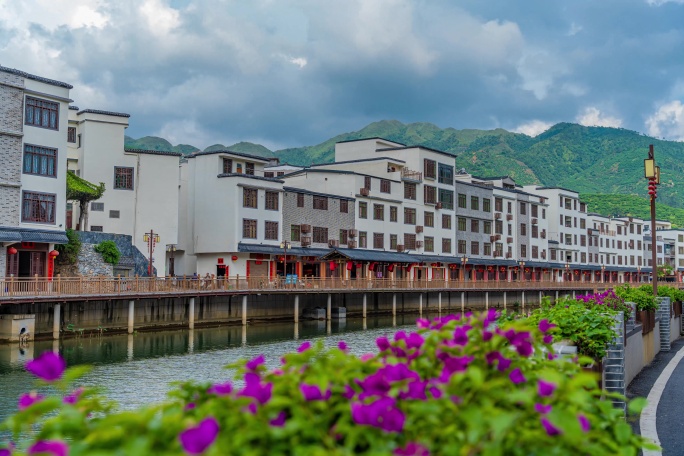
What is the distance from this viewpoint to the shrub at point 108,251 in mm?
46438

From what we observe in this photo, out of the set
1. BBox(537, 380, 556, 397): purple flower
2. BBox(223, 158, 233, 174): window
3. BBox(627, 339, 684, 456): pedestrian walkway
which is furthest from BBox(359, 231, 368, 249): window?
BBox(537, 380, 556, 397): purple flower

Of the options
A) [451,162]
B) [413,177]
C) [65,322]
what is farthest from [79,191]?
[451,162]

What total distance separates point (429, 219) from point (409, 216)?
11.6ft

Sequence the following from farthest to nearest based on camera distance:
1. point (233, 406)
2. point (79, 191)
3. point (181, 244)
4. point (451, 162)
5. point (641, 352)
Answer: point (451, 162)
point (181, 244)
point (79, 191)
point (641, 352)
point (233, 406)

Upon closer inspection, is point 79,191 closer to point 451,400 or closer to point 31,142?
point 31,142

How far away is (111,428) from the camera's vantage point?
3498 millimetres

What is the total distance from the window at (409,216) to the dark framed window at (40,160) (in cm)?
3716

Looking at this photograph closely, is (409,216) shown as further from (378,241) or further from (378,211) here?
(378,241)

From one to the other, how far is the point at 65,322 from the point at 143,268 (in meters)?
11.6

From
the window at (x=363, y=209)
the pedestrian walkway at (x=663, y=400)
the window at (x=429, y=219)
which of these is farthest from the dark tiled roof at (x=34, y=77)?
the window at (x=429, y=219)

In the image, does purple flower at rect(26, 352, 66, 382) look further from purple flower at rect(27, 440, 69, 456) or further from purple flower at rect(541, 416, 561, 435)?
purple flower at rect(541, 416, 561, 435)

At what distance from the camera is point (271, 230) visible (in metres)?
57.6

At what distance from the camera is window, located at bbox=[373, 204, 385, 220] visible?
67.7m

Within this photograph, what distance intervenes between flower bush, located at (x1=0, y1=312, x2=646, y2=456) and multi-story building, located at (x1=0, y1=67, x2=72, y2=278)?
124ft
